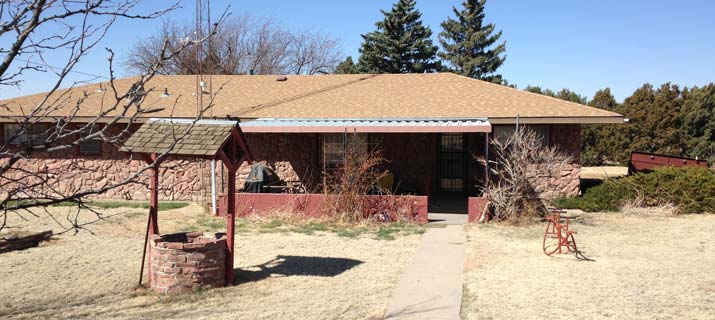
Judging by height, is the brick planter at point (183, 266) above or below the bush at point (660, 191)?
below

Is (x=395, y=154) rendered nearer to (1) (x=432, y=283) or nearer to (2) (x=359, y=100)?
(2) (x=359, y=100)

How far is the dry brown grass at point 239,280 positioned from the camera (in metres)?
7.04

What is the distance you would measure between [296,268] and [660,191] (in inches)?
404

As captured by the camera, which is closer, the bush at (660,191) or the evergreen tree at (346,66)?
the bush at (660,191)

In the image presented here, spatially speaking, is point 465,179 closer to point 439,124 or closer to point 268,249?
point 439,124

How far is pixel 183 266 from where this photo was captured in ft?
25.7

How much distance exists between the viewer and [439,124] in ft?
47.8

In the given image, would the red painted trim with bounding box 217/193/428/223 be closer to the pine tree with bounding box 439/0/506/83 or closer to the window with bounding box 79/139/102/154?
the window with bounding box 79/139/102/154

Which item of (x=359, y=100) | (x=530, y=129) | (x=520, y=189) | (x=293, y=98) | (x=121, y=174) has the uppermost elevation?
(x=293, y=98)

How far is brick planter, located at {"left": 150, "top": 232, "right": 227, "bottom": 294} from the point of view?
307 inches

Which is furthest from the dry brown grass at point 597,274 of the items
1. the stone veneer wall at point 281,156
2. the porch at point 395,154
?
the stone veneer wall at point 281,156

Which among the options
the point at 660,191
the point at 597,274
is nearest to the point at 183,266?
the point at 597,274

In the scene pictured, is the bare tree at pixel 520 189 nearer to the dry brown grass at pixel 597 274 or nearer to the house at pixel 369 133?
the dry brown grass at pixel 597 274

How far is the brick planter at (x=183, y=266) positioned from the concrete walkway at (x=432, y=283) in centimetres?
241
